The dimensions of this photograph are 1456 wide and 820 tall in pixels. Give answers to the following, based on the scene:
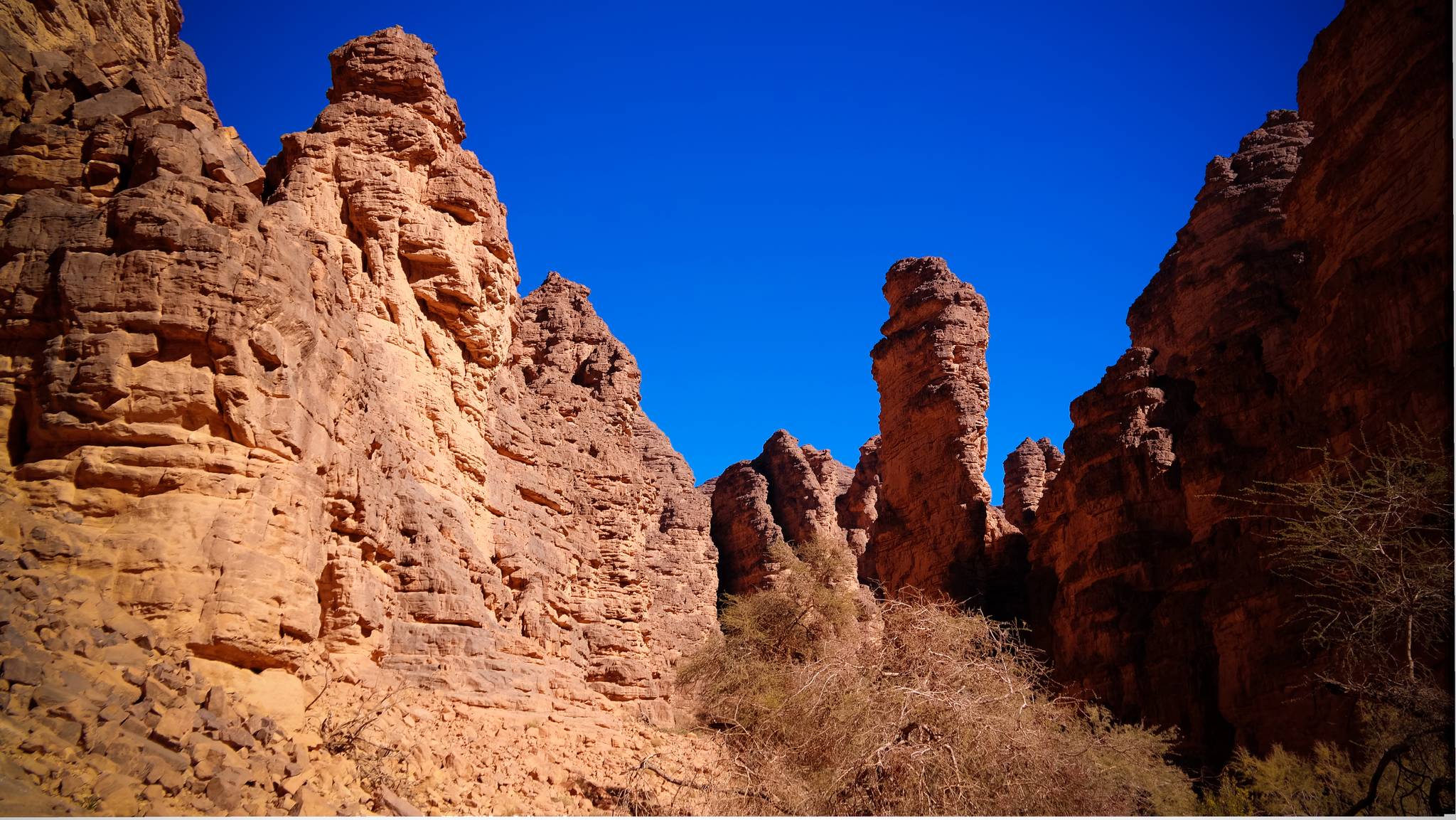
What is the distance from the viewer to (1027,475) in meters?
58.5

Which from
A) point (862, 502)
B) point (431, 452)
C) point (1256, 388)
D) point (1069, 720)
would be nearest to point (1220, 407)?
point (1256, 388)

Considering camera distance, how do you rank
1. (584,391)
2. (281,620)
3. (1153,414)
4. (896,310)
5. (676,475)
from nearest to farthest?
1. (281,620)
2. (584,391)
3. (1153,414)
4. (896,310)
5. (676,475)

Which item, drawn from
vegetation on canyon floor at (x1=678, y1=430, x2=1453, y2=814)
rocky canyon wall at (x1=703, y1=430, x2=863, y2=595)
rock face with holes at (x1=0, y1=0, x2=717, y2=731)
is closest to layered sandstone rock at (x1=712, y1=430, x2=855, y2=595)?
rocky canyon wall at (x1=703, y1=430, x2=863, y2=595)

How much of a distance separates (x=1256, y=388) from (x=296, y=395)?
2995cm

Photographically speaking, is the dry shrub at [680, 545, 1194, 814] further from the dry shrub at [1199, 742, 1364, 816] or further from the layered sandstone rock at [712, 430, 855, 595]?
the layered sandstone rock at [712, 430, 855, 595]

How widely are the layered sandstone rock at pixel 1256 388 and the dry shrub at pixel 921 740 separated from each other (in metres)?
6.04

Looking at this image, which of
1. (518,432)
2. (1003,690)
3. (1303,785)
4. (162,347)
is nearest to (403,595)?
(162,347)

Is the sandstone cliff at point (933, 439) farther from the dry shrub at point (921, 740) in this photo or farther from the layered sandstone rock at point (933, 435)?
the dry shrub at point (921, 740)

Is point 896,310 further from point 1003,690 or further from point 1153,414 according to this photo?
point 1003,690

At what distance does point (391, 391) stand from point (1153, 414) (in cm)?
2887

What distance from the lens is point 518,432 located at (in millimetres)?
26641

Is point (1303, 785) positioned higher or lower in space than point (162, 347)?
lower

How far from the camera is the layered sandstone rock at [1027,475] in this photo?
56.1 m

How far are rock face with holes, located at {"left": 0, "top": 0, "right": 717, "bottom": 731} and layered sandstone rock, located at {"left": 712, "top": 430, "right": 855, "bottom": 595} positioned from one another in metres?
27.4
